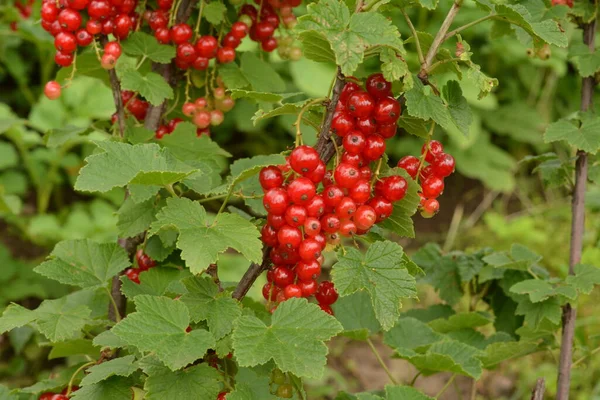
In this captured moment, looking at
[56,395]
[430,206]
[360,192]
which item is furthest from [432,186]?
[56,395]

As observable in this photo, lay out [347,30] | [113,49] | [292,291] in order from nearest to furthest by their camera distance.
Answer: [347,30] < [292,291] < [113,49]

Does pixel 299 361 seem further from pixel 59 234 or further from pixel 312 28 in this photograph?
pixel 59 234

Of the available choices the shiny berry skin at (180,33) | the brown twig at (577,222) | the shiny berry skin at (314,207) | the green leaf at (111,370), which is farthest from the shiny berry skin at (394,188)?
the brown twig at (577,222)

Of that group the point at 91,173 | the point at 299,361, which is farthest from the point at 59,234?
the point at 299,361

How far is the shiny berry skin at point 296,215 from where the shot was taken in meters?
0.97

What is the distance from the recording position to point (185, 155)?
139 cm

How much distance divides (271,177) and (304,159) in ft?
0.26

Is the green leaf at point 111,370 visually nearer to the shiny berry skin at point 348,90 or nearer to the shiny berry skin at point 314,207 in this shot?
the shiny berry skin at point 314,207

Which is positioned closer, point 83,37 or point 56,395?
point 56,395

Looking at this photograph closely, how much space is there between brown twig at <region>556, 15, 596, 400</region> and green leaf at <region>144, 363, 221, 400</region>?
83 cm

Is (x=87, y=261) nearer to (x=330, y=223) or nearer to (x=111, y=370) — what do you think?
(x=111, y=370)

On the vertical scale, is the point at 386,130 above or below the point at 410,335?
above

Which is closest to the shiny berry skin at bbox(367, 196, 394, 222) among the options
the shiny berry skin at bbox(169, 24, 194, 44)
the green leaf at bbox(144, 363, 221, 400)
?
the green leaf at bbox(144, 363, 221, 400)

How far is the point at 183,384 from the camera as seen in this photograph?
40.9 inches
